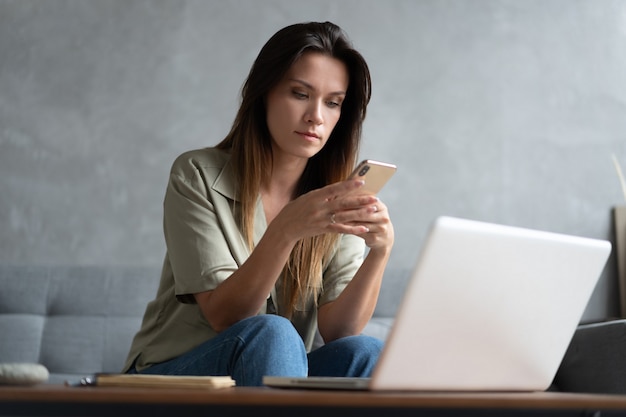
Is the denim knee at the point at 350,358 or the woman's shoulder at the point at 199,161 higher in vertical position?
the woman's shoulder at the point at 199,161

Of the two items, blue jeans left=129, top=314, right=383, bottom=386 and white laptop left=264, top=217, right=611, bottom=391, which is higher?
white laptop left=264, top=217, right=611, bottom=391

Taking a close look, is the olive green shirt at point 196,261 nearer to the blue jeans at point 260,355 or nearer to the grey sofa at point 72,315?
the blue jeans at point 260,355

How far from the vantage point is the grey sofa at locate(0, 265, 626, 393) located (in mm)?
2471

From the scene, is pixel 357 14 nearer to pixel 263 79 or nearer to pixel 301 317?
pixel 263 79

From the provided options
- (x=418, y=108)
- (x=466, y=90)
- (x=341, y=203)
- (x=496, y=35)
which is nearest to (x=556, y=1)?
(x=496, y=35)

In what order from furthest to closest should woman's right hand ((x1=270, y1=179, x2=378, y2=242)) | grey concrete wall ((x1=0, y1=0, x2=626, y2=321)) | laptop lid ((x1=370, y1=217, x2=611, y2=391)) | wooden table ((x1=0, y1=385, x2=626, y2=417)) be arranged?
grey concrete wall ((x1=0, y1=0, x2=626, y2=321)) < woman's right hand ((x1=270, y1=179, x2=378, y2=242)) < laptop lid ((x1=370, y1=217, x2=611, y2=391)) < wooden table ((x1=0, y1=385, x2=626, y2=417))

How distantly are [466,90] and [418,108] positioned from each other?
8.5 inches

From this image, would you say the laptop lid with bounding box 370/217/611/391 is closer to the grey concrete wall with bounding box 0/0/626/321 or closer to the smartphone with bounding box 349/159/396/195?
the smartphone with bounding box 349/159/396/195

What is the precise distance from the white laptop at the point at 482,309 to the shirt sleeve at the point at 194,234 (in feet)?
2.00

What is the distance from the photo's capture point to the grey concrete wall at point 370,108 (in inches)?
115

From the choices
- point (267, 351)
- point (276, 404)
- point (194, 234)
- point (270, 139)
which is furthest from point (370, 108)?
point (276, 404)

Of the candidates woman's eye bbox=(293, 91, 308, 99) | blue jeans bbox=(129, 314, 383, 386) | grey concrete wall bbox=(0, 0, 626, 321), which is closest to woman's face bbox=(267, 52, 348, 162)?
woman's eye bbox=(293, 91, 308, 99)

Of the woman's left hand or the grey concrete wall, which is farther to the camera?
the grey concrete wall

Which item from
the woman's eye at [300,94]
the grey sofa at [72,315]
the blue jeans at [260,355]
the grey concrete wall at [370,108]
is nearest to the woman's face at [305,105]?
the woman's eye at [300,94]
